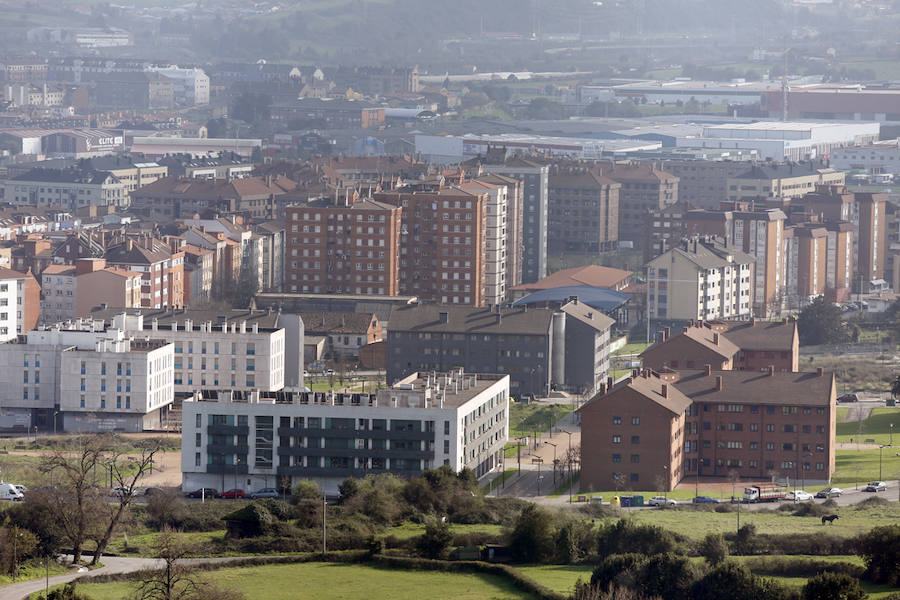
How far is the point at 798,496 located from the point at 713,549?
8.13 meters

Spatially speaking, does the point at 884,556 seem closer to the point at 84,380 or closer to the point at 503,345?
the point at 503,345

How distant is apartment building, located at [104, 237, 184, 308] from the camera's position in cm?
6769

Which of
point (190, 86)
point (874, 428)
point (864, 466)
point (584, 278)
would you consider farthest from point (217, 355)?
point (190, 86)

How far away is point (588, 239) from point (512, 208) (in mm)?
11432

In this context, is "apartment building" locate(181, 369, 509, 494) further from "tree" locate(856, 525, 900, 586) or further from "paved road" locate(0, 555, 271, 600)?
"tree" locate(856, 525, 900, 586)

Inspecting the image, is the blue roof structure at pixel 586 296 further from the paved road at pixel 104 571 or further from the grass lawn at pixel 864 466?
the paved road at pixel 104 571

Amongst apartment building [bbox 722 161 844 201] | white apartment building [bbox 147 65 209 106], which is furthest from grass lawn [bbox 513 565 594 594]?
white apartment building [bbox 147 65 209 106]

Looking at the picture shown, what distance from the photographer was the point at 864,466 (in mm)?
48844

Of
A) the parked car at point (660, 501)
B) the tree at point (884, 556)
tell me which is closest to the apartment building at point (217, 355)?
the parked car at point (660, 501)

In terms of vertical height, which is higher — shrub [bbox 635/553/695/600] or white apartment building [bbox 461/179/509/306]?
white apartment building [bbox 461/179/509/306]

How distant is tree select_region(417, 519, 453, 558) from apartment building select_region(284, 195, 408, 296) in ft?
107

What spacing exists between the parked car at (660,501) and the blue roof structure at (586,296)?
24.7 meters

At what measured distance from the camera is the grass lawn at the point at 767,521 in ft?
130

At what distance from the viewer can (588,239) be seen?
8962 cm
